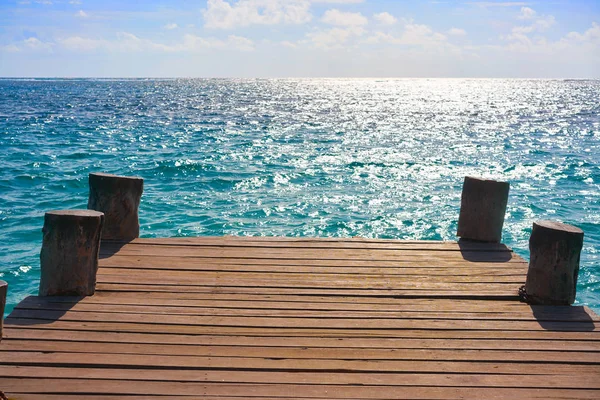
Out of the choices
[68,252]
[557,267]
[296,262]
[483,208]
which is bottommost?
[296,262]

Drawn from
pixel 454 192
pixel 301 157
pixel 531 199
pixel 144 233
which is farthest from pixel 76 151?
pixel 531 199

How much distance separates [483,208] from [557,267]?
1.61m

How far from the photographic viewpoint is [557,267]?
16.2ft

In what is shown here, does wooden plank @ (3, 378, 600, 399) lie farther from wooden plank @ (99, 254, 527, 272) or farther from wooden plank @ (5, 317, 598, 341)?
wooden plank @ (99, 254, 527, 272)

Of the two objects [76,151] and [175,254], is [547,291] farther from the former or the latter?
[76,151]

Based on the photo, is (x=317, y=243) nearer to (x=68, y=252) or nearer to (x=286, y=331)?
(x=286, y=331)

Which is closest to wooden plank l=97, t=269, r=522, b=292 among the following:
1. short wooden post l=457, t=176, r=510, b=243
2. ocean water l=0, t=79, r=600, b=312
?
short wooden post l=457, t=176, r=510, b=243

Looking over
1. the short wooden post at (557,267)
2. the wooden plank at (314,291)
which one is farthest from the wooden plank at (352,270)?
the short wooden post at (557,267)

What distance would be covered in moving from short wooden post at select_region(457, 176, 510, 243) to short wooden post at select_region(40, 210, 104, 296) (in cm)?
394

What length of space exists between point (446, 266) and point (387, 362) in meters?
2.19

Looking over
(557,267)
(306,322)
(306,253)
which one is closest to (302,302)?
(306,322)

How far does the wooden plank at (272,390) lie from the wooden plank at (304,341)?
0.53 metres

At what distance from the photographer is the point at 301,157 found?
75.5 feet

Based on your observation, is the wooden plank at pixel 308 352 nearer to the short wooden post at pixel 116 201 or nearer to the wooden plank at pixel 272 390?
the wooden plank at pixel 272 390
